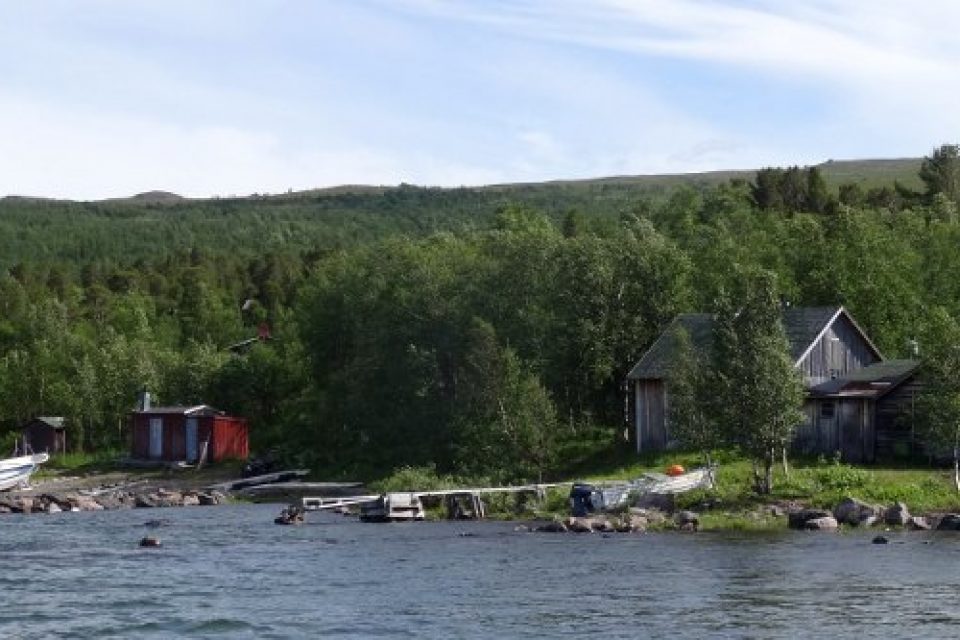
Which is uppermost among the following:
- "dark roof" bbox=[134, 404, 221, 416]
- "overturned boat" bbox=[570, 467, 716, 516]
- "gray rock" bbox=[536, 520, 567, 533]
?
"dark roof" bbox=[134, 404, 221, 416]

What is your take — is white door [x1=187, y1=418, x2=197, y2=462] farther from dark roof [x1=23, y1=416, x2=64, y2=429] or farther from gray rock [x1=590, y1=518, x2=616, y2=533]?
gray rock [x1=590, y1=518, x2=616, y2=533]

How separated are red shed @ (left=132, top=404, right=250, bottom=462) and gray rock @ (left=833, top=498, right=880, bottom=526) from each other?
47.1m

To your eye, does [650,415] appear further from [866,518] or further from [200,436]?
[200,436]

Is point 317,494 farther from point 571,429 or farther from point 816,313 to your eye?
point 816,313

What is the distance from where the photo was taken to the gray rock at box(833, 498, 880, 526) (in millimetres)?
52938

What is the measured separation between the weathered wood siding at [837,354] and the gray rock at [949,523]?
15047 millimetres

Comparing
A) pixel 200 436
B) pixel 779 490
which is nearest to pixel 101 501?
pixel 200 436

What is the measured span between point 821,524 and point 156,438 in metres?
51.8

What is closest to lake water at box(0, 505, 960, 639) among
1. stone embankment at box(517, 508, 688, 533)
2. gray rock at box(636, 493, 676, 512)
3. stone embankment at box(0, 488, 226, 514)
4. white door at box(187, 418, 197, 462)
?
stone embankment at box(517, 508, 688, 533)

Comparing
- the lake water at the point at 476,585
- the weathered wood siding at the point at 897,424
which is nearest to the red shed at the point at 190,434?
the lake water at the point at 476,585

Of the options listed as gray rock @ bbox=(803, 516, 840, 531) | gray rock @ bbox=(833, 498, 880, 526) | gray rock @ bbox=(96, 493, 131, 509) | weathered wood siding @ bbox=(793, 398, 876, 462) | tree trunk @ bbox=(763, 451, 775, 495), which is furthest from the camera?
gray rock @ bbox=(96, 493, 131, 509)

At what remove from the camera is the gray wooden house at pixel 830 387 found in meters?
64.7

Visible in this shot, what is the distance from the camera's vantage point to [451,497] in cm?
→ 6272

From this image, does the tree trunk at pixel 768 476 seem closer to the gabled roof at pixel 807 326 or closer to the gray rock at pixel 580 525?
the gray rock at pixel 580 525
